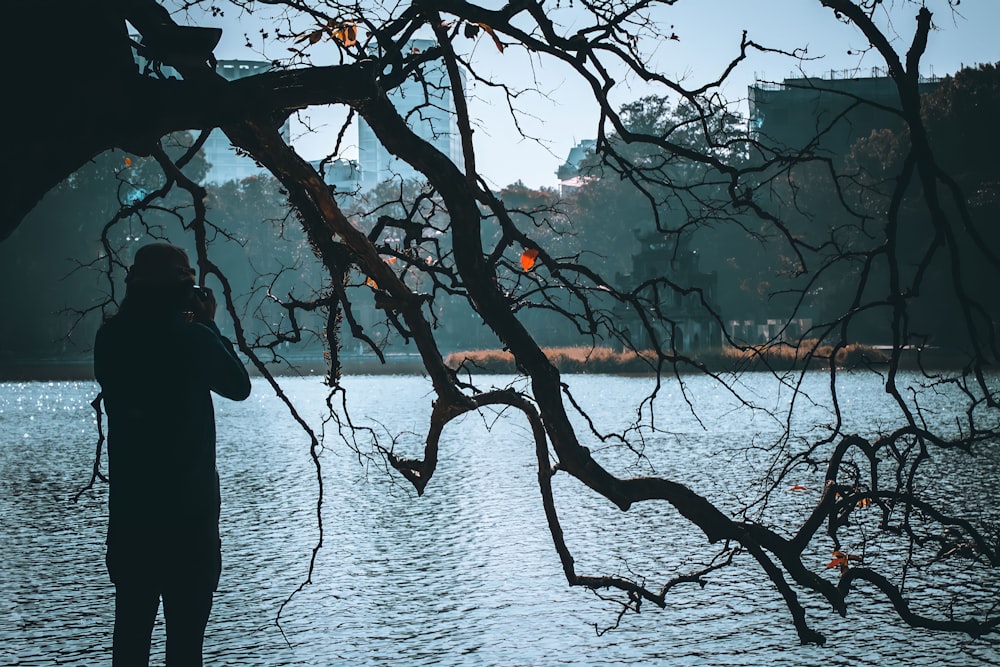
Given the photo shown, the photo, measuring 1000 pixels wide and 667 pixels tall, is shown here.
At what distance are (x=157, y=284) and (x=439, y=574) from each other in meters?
6.21

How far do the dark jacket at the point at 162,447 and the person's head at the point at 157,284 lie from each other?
0.05 m

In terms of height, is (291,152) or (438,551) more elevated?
(291,152)

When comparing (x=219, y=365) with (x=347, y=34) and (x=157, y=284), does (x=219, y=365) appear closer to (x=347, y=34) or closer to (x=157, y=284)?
(x=157, y=284)

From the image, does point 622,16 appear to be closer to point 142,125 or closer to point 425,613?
point 142,125

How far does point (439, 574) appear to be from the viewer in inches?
383

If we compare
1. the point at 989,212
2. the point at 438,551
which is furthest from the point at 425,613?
the point at 989,212

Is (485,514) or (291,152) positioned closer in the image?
(291,152)

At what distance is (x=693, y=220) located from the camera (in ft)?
17.0

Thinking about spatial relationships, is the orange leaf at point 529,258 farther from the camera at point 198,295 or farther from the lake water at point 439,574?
the camera at point 198,295

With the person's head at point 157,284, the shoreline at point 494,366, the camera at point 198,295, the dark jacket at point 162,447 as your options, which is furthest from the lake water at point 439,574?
the shoreline at point 494,366

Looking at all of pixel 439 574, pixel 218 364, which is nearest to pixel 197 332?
pixel 218 364

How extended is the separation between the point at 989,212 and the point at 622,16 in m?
47.7

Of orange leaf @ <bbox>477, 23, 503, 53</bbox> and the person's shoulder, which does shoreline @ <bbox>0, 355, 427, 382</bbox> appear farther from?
the person's shoulder

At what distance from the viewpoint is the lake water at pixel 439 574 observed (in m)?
7.27
